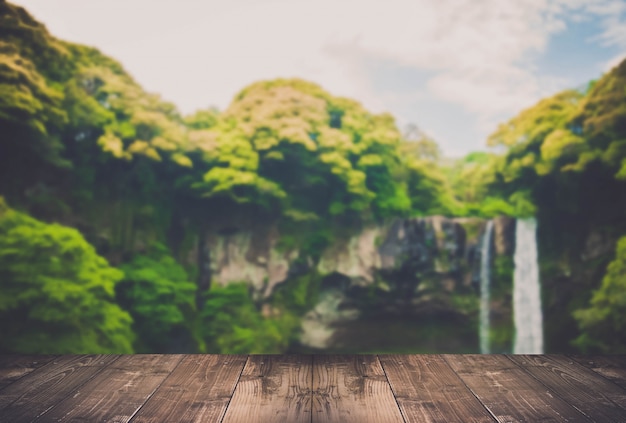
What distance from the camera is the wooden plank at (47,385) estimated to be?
110cm

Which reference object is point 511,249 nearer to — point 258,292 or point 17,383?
point 258,292

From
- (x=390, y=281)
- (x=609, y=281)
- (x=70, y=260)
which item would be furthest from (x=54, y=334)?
(x=609, y=281)

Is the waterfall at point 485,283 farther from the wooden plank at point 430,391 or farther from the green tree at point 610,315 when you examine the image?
the wooden plank at point 430,391

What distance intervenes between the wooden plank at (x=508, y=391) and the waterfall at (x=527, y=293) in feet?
22.3

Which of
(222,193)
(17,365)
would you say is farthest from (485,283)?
(17,365)

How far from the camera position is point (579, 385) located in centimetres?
129

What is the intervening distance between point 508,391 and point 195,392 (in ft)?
2.91

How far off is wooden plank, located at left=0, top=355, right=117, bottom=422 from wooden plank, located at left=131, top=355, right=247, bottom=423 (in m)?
0.26

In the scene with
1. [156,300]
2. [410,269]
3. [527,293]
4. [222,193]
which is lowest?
[156,300]

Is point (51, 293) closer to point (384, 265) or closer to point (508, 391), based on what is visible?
point (508, 391)

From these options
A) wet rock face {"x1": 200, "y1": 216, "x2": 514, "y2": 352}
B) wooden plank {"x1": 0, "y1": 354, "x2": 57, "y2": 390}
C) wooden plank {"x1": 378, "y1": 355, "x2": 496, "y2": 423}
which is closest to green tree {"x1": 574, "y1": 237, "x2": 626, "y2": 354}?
wet rock face {"x1": 200, "y1": 216, "x2": 514, "y2": 352}

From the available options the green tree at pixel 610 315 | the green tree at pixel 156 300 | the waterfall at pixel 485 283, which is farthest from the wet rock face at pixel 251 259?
the green tree at pixel 610 315

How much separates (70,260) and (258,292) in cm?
371

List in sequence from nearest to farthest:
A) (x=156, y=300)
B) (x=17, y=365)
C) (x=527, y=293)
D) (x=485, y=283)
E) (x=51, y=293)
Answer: (x=17, y=365)
(x=51, y=293)
(x=156, y=300)
(x=527, y=293)
(x=485, y=283)
